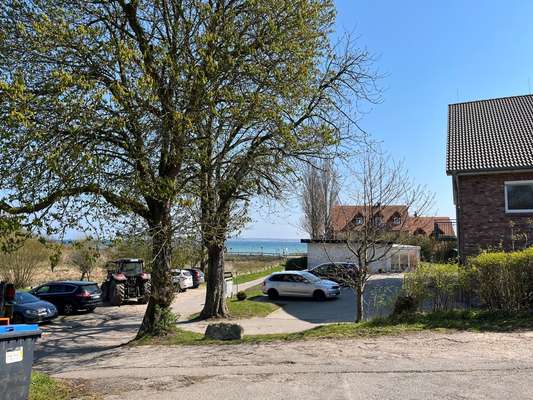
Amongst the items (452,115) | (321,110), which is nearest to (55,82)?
(321,110)

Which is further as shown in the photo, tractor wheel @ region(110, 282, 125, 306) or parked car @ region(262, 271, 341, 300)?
parked car @ region(262, 271, 341, 300)

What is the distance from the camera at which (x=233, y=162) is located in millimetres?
15039

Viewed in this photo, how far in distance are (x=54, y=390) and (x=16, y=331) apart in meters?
2.08

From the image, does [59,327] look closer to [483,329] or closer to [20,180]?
[20,180]

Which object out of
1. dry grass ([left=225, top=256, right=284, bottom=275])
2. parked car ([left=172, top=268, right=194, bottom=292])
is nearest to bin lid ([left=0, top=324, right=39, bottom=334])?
parked car ([left=172, top=268, right=194, bottom=292])

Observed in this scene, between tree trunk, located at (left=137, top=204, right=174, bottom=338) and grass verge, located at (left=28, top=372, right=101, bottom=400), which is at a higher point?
tree trunk, located at (left=137, top=204, right=174, bottom=338)

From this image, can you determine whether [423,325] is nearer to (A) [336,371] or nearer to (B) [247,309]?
(A) [336,371]

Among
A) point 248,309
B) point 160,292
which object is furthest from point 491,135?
point 160,292

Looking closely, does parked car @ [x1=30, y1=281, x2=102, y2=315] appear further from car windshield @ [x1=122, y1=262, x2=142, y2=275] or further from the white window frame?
the white window frame

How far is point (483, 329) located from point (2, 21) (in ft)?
42.0

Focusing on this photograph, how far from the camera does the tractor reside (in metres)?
27.2

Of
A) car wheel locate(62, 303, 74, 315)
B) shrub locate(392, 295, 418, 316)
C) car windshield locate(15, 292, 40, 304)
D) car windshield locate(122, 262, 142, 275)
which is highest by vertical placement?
car windshield locate(122, 262, 142, 275)

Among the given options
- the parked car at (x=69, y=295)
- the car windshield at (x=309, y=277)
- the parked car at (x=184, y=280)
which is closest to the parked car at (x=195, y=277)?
the parked car at (x=184, y=280)

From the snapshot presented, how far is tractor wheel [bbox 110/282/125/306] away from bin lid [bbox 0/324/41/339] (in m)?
21.2
